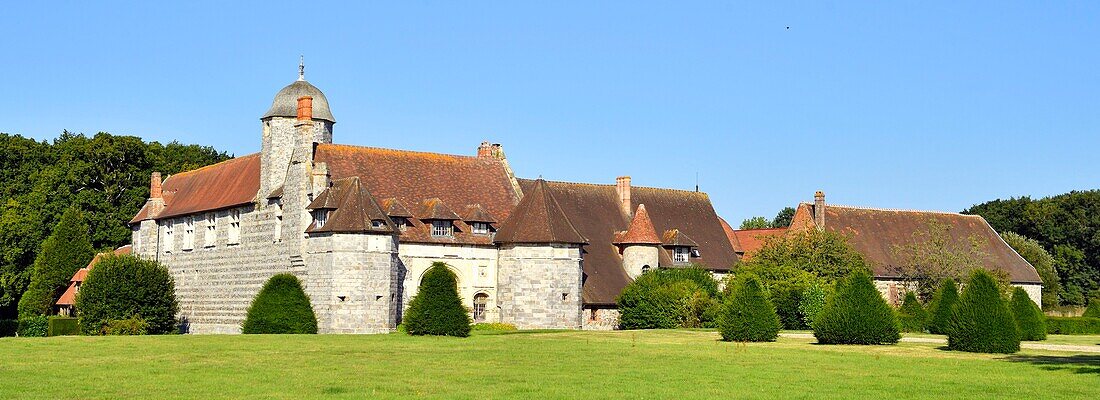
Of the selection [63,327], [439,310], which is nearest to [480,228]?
[439,310]

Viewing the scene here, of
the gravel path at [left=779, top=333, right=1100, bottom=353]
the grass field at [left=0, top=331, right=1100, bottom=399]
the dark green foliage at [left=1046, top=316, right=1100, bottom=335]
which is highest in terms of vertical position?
the dark green foliage at [left=1046, top=316, right=1100, bottom=335]

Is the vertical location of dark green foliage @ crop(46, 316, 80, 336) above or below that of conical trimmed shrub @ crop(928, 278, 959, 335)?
below

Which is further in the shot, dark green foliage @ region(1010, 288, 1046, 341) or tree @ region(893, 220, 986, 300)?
tree @ region(893, 220, 986, 300)

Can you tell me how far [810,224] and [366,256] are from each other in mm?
29621

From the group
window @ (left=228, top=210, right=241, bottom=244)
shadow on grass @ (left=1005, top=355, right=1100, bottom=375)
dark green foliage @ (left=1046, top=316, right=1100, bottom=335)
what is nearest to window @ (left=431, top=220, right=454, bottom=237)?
window @ (left=228, top=210, right=241, bottom=244)

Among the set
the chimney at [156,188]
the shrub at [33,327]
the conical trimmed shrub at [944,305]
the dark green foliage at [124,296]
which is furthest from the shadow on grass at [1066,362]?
the chimney at [156,188]

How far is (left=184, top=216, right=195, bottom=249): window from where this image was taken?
6762 centimetres

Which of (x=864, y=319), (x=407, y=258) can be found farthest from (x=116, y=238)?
(x=864, y=319)

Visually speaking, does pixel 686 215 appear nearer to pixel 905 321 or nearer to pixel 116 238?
pixel 905 321

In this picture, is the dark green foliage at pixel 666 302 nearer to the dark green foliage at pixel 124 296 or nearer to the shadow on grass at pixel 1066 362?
the dark green foliage at pixel 124 296

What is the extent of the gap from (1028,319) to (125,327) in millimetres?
33766

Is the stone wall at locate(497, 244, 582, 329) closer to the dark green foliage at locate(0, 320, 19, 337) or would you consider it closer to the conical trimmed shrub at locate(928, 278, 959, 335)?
the conical trimmed shrub at locate(928, 278, 959, 335)

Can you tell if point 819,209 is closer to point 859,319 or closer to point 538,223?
point 538,223

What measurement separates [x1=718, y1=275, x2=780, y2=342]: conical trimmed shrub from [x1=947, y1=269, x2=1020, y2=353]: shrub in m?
6.98
